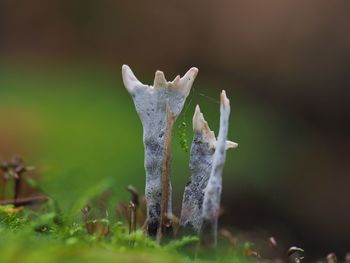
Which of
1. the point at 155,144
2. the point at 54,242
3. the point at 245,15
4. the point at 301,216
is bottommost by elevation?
the point at 301,216

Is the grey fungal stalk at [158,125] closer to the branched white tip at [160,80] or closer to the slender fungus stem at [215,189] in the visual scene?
the branched white tip at [160,80]

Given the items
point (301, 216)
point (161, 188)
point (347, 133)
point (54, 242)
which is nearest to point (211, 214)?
point (161, 188)

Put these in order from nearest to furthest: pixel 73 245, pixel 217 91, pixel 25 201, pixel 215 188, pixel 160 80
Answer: pixel 73 245, pixel 215 188, pixel 160 80, pixel 25 201, pixel 217 91

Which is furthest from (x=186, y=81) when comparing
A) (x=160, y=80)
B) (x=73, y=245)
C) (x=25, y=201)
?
(x=25, y=201)

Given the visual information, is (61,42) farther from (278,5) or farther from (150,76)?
(278,5)

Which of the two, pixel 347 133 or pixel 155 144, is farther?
pixel 347 133

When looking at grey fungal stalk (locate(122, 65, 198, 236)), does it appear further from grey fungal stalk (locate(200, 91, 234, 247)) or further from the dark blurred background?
the dark blurred background

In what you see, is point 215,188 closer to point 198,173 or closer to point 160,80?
point 198,173

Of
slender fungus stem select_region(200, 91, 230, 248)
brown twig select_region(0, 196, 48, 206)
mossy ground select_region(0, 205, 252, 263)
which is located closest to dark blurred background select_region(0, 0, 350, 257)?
brown twig select_region(0, 196, 48, 206)
